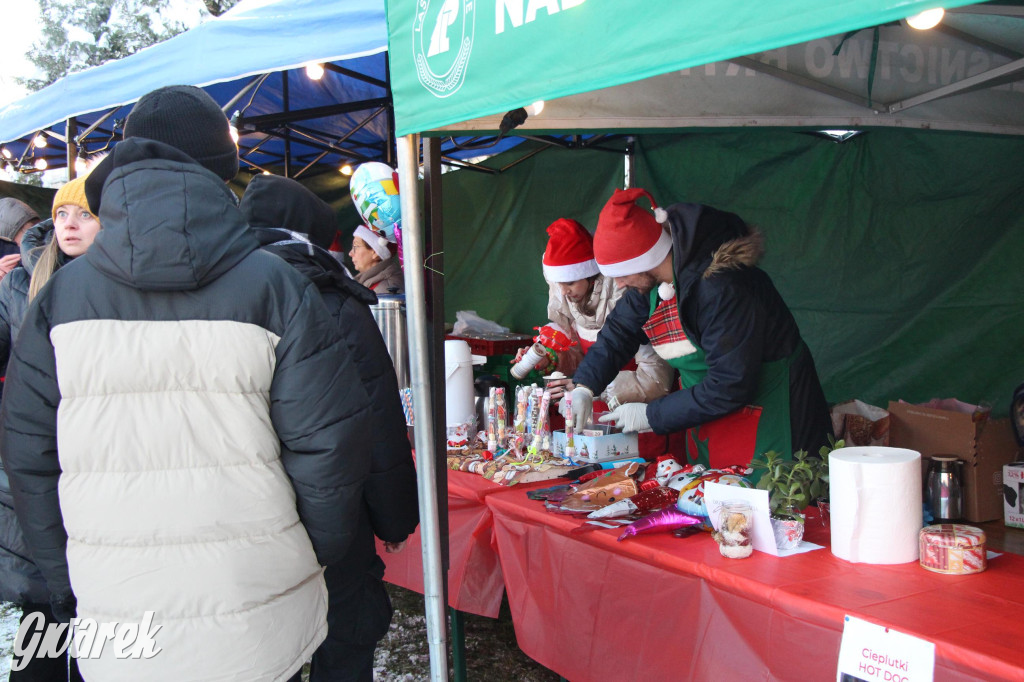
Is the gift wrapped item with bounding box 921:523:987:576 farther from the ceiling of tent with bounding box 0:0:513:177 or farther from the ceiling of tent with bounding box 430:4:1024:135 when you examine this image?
the ceiling of tent with bounding box 0:0:513:177

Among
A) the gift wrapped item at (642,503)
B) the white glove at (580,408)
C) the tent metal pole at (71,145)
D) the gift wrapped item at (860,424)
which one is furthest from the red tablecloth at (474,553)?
the tent metal pole at (71,145)

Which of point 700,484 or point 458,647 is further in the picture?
point 458,647

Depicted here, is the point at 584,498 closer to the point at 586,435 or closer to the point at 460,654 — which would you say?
the point at 586,435

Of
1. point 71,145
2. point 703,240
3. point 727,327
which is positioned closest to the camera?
point 727,327

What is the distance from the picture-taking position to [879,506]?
5.27ft

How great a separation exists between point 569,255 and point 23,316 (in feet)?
7.57

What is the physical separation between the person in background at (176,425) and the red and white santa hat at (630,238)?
1.48 m

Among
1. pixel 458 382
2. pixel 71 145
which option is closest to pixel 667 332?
pixel 458 382

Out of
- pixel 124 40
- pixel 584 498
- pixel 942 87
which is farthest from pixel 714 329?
pixel 124 40

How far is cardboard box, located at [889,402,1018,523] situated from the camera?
92.4 inches

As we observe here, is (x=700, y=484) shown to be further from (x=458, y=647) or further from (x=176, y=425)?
(x=176, y=425)

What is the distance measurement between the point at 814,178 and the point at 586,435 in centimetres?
215

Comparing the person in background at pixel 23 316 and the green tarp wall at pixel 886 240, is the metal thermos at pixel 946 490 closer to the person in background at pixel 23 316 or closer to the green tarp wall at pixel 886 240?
the green tarp wall at pixel 886 240

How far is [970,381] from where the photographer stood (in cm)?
354
